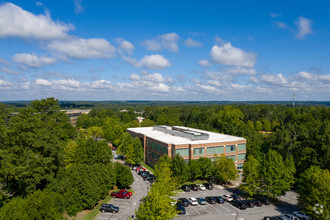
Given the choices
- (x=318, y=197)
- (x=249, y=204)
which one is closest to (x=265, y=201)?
(x=249, y=204)

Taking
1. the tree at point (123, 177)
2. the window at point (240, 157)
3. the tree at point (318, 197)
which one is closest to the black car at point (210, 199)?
the tree at point (318, 197)

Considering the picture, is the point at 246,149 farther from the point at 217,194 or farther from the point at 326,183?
the point at 326,183

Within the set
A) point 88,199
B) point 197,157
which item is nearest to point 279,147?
point 197,157

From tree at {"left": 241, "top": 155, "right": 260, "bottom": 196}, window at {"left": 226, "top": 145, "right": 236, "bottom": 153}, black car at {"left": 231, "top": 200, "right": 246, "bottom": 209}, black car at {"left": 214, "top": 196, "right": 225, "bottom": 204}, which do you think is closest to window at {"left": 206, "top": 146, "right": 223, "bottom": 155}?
window at {"left": 226, "top": 145, "right": 236, "bottom": 153}

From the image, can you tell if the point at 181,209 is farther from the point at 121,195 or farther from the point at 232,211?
the point at 121,195

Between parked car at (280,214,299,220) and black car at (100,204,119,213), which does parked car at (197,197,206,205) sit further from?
black car at (100,204,119,213)

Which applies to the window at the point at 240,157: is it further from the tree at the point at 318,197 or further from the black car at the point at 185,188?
the tree at the point at 318,197
